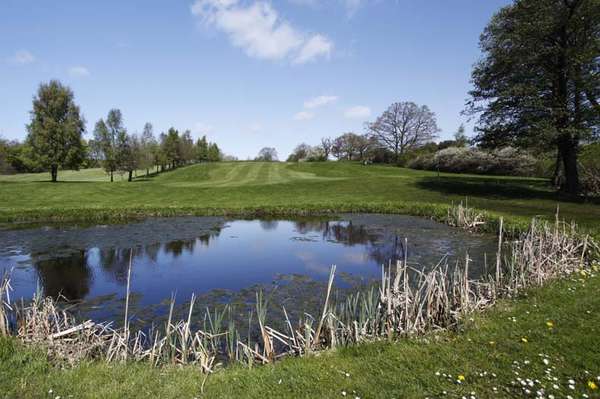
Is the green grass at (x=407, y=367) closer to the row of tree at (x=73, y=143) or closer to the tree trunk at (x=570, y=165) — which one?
the tree trunk at (x=570, y=165)

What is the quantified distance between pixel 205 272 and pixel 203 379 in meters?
7.23

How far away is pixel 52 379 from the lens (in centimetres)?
475

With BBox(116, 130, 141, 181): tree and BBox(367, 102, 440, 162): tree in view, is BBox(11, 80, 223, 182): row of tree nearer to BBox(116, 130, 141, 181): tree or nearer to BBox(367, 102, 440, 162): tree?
BBox(116, 130, 141, 181): tree

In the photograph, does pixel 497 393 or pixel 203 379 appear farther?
pixel 203 379

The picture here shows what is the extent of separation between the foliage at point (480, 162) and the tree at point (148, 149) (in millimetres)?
41109

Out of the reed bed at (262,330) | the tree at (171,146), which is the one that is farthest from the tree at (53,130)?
the reed bed at (262,330)

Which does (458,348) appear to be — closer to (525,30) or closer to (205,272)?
(205,272)

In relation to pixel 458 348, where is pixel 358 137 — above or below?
above

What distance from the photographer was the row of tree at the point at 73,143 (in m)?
38.9

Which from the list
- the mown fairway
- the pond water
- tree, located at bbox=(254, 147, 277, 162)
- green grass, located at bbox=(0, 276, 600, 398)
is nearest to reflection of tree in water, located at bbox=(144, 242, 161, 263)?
the pond water

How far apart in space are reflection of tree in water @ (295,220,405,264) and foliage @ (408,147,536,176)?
2937cm

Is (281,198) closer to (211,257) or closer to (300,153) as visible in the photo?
(211,257)

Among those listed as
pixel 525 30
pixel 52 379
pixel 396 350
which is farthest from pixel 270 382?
pixel 525 30

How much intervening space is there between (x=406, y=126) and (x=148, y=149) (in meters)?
47.8
